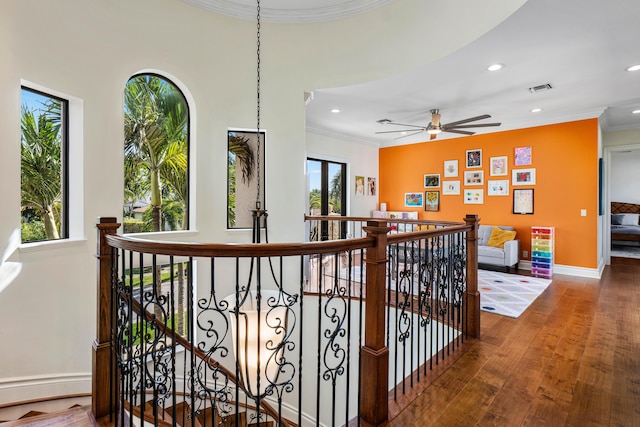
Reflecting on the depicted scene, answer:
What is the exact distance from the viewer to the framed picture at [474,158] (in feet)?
22.8

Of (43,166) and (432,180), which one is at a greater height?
(432,180)

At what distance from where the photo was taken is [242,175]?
4352mm

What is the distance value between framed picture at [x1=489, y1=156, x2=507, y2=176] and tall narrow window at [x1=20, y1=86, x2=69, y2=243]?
7.16 metres

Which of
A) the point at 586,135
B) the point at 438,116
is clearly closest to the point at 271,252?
the point at 438,116

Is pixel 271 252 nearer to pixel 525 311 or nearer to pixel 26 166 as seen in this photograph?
pixel 26 166

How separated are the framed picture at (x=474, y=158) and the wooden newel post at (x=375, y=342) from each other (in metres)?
6.12

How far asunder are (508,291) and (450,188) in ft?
10.6

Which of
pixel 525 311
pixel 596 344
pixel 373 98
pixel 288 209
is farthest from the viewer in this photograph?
pixel 373 98

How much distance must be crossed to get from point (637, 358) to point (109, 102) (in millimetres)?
5373

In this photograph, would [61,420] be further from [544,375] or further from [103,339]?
[544,375]

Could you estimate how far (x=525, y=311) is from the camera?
3.85 meters

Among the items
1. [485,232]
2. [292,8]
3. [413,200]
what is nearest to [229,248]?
[292,8]

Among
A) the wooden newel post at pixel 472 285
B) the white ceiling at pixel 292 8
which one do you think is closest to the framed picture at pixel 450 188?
the white ceiling at pixel 292 8

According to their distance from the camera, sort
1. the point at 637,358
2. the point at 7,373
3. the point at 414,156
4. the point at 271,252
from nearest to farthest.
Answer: the point at 271,252 < the point at 7,373 < the point at 637,358 < the point at 414,156
